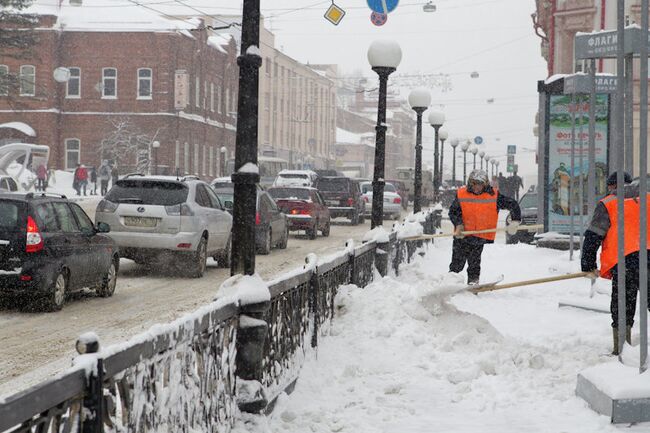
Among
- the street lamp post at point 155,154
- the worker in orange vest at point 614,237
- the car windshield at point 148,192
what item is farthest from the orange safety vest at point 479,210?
the street lamp post at point 155,154

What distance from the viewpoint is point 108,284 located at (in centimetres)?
1270

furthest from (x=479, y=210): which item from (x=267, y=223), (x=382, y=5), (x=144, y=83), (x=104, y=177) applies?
(x=144, y=83)

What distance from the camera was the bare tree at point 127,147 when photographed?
5853 cm

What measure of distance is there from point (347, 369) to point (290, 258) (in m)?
12.3

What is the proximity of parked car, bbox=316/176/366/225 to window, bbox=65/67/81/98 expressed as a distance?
1246 inches

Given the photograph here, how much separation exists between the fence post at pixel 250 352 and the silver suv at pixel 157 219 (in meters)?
9.67

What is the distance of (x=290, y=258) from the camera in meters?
19.6

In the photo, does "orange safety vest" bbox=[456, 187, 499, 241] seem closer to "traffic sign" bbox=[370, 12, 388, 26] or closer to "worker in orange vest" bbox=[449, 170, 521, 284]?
"worker in orange vest" bbox=[449, 170, 521, 284]

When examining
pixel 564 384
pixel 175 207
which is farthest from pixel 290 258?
pixel 564 384

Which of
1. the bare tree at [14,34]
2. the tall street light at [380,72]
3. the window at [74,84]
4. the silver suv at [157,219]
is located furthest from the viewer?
the window at [74,84]

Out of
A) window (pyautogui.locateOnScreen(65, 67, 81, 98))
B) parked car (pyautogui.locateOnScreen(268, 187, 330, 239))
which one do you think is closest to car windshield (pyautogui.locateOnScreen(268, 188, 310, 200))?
parked car (pyautogui.locateOnScreen(268, 187, 330, 239))

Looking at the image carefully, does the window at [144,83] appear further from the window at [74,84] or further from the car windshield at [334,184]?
the car windshield at [334,184]

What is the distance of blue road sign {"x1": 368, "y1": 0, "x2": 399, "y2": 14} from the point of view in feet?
43.1

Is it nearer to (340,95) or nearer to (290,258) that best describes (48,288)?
(290,258)
